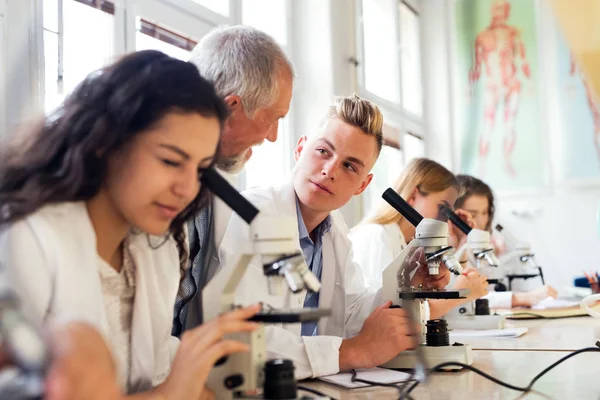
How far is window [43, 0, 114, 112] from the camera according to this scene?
1.96 m

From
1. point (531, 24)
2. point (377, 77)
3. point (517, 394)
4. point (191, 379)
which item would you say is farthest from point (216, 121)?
point (531, 24)

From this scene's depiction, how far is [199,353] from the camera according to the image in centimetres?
95

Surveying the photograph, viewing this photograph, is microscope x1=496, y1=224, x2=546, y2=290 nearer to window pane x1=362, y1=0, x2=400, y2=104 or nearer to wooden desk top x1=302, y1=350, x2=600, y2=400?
window pane x1=362, y1=0, x2=400, y2=104

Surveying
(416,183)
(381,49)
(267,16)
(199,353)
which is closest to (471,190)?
(416,183)

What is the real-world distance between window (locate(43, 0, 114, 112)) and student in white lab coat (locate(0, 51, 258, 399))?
88 cm

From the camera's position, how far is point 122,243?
1163 mm

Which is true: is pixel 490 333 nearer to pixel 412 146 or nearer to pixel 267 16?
pixel 267 16

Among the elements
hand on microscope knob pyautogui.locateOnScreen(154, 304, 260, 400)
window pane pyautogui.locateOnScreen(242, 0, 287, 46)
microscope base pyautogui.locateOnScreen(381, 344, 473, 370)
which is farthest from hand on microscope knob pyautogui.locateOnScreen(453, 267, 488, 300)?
window pane pyautogui.locateOnScreen(242, 0, 287, 46)

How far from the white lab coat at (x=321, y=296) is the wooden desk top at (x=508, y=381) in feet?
0.23

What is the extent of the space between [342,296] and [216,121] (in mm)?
988

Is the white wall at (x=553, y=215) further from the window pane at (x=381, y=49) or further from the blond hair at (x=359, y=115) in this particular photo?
the blond hair at (x=359, y=115)

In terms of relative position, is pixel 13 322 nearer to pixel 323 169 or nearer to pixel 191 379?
pixel 191 379

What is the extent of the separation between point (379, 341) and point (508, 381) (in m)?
0.31

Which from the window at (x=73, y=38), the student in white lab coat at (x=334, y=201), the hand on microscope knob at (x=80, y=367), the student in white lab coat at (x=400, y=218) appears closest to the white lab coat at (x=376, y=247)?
the student in white lab coat at (x=400, y=218)
